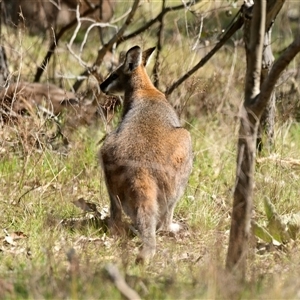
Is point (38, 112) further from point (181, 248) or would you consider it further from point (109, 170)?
point (181, 248)

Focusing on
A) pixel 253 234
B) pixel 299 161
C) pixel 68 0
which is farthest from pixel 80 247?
pixel 68 0

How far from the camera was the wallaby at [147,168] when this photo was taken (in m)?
4.86

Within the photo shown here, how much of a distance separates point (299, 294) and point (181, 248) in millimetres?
1515

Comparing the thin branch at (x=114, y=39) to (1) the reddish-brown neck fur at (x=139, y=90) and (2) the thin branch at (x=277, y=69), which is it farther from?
(2) the thin branch at (x=277, y=69)

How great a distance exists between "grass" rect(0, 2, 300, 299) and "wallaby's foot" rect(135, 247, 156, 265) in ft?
0.14

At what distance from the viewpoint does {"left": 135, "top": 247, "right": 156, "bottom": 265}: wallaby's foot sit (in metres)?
4.41

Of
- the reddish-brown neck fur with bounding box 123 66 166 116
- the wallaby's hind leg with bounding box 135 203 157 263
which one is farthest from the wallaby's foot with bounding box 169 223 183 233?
the reddish-brown neck fur with bounding box 123 66 166 116

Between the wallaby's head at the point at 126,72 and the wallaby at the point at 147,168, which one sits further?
the wallaby's head at the point at 126,72

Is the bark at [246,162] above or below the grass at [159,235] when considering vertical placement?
above

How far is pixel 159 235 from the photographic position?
17.4ft

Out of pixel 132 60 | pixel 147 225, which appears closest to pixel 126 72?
pixel 132 60

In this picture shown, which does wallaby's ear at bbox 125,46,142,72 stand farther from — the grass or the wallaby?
the wallaby

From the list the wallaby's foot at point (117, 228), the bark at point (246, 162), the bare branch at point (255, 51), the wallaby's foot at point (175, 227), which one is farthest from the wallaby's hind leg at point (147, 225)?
the bare branch at point (255, 51)

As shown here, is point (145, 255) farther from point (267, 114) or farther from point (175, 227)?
point (267, 114)
